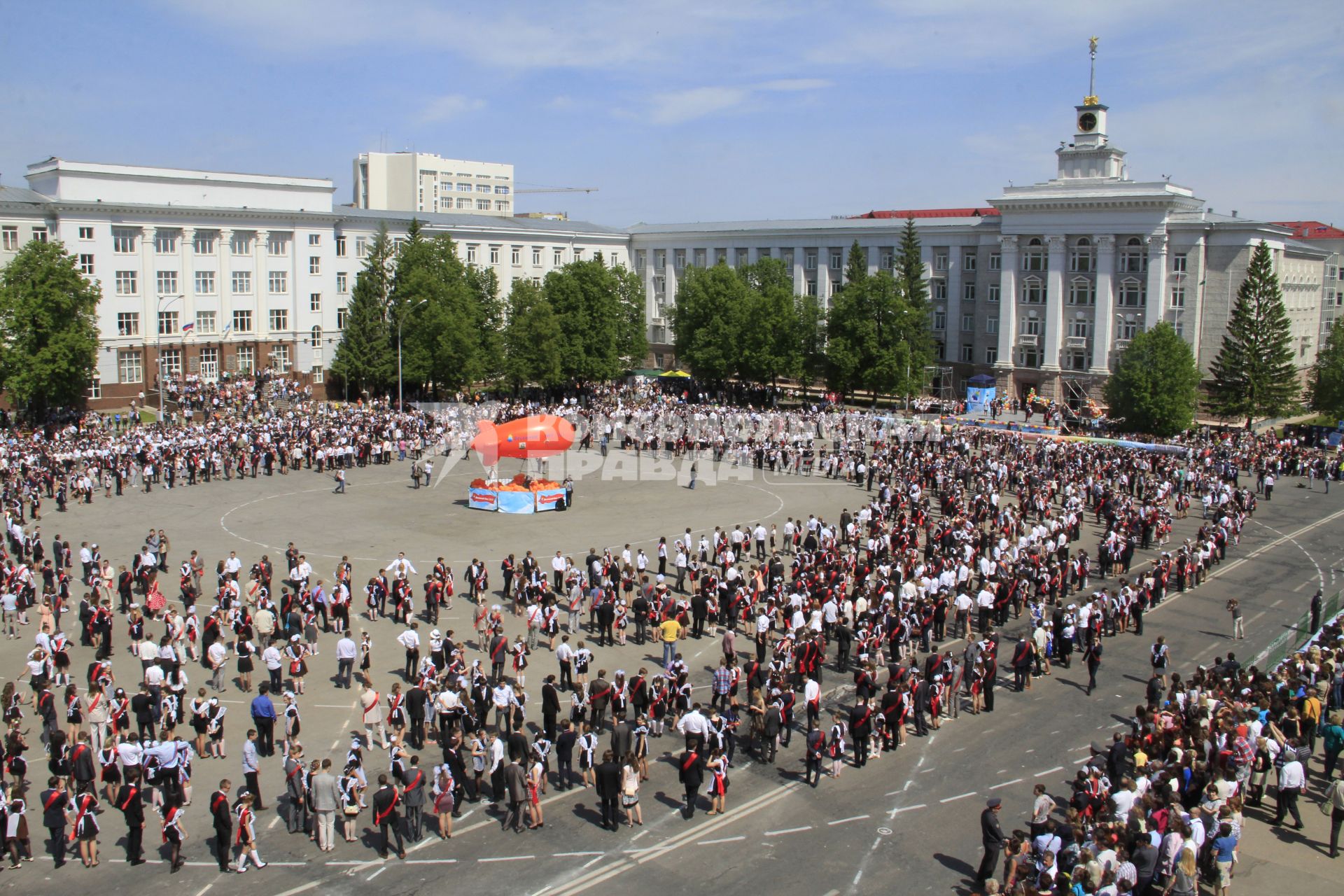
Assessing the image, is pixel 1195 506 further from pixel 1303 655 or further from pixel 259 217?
pixel 259 217

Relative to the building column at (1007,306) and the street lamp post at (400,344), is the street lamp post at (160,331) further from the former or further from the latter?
the building column at (1007,306)

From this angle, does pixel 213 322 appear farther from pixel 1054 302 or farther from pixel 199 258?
pixel 1054 302

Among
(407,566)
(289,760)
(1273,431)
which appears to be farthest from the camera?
(1273,431)

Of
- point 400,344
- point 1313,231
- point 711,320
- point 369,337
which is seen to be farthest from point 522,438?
point 1313,231

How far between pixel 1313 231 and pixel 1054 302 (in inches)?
1913

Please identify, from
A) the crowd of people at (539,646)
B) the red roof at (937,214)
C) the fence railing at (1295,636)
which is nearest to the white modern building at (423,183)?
the red roof at (937,214)

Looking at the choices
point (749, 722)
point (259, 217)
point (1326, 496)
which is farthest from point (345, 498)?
point (1326, 496)

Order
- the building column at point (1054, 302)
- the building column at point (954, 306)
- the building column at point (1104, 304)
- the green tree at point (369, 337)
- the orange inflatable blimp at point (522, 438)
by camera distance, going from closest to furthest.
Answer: the orange inflatable blimp at point (522, 438) < the green tree at point (369, 337) < the building column at point (1104, 304) < the building column at point (1054, 302) < the building column at point (954, 306)

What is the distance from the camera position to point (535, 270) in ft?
295

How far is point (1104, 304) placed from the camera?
7169cm

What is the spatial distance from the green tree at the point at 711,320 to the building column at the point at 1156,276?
26.2m

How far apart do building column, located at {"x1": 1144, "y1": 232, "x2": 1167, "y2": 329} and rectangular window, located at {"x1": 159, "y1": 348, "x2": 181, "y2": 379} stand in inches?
2411

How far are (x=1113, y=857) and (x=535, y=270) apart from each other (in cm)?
8112

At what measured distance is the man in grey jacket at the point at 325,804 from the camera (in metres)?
14.9
